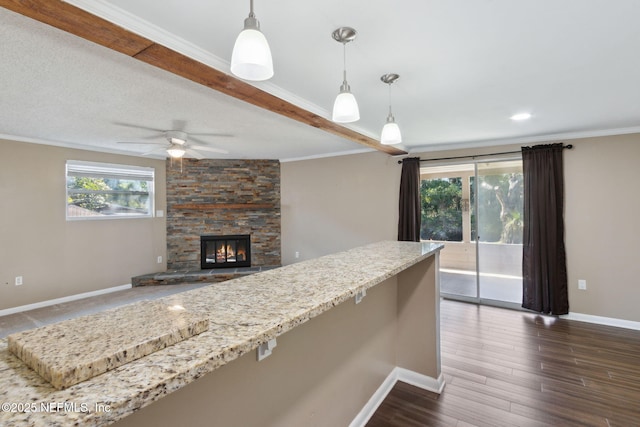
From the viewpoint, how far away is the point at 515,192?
4.26 meters

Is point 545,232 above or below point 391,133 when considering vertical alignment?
below

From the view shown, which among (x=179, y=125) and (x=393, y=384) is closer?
(x=393, y=384)

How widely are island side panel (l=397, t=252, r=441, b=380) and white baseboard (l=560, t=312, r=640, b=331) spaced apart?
2.69 m

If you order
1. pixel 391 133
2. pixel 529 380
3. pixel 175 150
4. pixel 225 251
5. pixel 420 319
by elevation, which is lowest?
pixel 529 380

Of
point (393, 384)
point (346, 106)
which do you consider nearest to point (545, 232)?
point (393, 384)

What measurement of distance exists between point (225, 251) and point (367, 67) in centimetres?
486

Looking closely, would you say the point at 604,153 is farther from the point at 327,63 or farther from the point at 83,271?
the point at 83,271

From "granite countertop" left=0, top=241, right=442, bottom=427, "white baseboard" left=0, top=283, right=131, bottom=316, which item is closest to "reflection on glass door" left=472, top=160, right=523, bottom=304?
"granite countertop" left=0, top=241, right=442, bottom=427

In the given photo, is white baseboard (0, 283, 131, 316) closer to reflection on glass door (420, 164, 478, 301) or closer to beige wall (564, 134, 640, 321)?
reflection on glass door (420, 164, 478, 301)

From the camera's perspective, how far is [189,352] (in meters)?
0.72

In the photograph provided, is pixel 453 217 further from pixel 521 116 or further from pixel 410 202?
pixel 521 116

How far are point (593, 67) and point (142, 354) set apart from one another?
3.02m

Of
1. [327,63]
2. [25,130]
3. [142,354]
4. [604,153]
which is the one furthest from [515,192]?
[25,130]

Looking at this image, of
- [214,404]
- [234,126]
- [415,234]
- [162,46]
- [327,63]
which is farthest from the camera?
[415,234]
